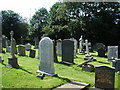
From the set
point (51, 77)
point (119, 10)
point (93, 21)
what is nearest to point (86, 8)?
point (93, 21)

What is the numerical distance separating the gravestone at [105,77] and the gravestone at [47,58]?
8.58ft

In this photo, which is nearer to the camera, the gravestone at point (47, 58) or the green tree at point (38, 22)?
the gravestone at point (47, 58)

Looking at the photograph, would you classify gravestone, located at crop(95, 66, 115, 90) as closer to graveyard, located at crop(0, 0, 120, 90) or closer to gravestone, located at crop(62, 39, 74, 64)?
graveyard, located at crop(0, 0, 120, 90)

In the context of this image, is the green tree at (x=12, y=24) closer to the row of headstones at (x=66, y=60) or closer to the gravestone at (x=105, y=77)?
the row of headstones at (x=66, y=60)

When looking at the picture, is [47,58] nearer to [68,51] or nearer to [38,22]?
[68,51]

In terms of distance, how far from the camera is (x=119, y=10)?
2731 cm

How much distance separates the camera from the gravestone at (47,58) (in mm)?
8242

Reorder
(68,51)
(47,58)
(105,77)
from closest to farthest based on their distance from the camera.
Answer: (105,77) < (47,58) < (68,51)

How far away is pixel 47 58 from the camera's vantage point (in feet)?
27.5

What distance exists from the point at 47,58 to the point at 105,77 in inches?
131

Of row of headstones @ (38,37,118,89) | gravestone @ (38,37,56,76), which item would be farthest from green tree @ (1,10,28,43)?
gravestone @ (38,37,56,76)

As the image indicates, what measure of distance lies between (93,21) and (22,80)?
64.8 feet

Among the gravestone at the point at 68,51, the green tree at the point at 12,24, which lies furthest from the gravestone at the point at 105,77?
the green tree at the point at 12,24

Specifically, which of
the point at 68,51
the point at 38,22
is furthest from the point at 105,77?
the point at 38,22
